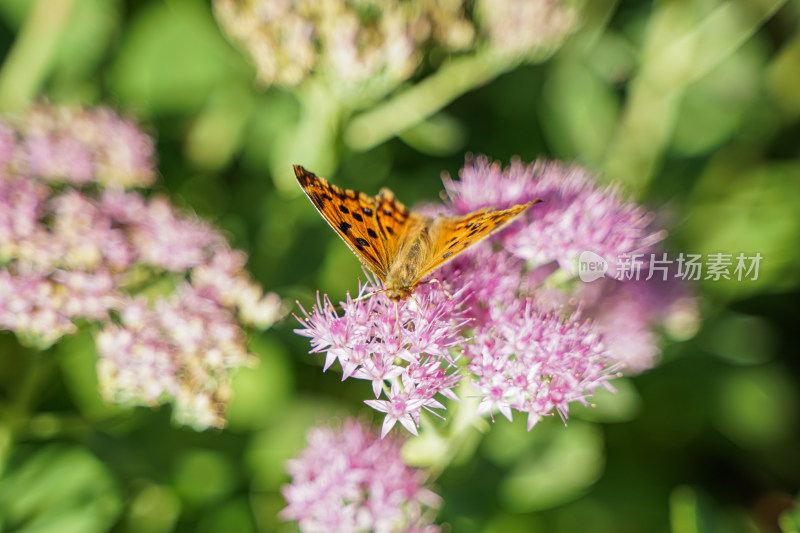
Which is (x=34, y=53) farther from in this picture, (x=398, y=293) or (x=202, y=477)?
(x=398, y=293)

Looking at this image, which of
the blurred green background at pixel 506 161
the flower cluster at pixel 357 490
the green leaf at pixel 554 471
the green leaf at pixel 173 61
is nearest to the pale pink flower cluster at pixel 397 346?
the flower cluster at pixel 357 490

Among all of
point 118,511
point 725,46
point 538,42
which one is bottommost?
point 118,511

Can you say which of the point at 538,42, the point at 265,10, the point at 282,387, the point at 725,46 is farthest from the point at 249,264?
the point at 725,46

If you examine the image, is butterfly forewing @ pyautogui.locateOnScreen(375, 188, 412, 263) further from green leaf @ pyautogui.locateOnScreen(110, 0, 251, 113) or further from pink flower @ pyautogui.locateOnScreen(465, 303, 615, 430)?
green leaf @ pyautogui.locateOnScreen(110, 0, 251, 113)

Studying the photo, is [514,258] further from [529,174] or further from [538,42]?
[538,42]

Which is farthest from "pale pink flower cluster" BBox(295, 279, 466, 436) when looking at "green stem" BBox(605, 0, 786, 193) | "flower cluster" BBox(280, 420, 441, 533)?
"green stem" BBox(605, 0, 786, 193)

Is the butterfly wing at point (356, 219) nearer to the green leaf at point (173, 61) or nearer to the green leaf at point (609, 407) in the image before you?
the green leaf at point (609, 407)
